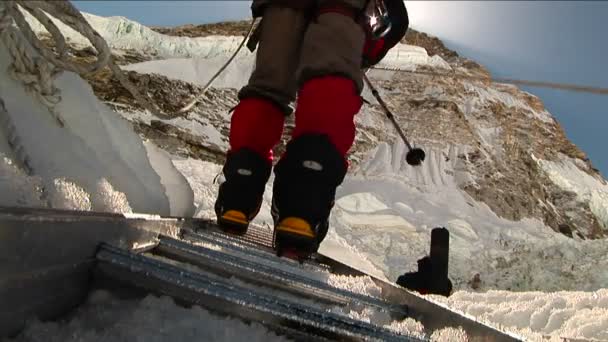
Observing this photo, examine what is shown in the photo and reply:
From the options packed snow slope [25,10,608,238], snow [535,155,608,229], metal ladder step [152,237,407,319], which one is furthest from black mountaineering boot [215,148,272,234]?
snow [535,155,608,229]

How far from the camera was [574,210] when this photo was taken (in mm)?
26141

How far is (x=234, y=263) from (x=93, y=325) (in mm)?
567

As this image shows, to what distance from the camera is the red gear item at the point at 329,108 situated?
3.84 feet

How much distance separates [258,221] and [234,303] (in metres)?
5.99

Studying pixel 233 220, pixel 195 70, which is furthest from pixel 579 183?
pixel 233 220

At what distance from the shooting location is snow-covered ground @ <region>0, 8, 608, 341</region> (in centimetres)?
75

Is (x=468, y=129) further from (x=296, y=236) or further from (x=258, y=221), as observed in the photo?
(x=296, y=236)

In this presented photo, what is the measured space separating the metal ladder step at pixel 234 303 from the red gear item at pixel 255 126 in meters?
0.61

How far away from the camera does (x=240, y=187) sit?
1.35 metres

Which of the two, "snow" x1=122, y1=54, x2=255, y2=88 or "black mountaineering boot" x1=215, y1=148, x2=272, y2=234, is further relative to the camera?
"snow" x1=122, y1=54, x2=255, y2=88

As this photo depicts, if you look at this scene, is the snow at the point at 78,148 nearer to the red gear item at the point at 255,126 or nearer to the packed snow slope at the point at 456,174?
the red gear item at the point at 255,126

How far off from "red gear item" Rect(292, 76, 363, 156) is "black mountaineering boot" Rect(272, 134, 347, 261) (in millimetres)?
31

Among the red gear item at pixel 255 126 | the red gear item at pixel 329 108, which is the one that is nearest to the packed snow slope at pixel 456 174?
the red gear item at pixel 255 126

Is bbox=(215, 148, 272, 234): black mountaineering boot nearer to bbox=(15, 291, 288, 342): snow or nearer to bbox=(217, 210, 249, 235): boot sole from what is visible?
bbox=(217, 210, 249, 235): boot sole
